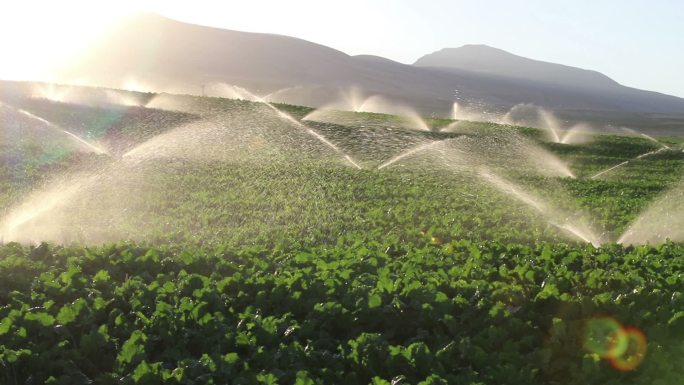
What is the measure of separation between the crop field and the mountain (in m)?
67.7

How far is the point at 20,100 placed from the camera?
A: 1243 inches

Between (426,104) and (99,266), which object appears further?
(426,104)

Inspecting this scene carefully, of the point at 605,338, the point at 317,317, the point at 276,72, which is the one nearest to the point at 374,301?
the point at 317,317

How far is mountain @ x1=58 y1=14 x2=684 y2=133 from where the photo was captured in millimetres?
105650

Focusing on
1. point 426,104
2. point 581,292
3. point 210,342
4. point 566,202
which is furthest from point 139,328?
point 426,104

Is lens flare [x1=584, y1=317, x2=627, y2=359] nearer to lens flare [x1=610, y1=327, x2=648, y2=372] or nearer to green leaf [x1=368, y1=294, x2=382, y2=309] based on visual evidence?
lens flare [x1=610, y1=327, x2=648, y2=372]

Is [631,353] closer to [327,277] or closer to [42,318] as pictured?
[327,277]

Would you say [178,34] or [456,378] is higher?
[178,34]

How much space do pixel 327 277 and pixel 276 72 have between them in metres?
134

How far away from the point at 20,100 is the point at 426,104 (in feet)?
242

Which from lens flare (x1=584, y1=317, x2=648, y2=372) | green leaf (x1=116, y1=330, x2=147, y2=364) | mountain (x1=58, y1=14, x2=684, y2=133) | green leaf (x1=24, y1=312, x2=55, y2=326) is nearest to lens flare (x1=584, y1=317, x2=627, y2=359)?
lens flare (x1=584, y1=317, x2=648, y2=372)

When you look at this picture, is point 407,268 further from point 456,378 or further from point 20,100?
point 20,100

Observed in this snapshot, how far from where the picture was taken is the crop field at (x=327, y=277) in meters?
6.03

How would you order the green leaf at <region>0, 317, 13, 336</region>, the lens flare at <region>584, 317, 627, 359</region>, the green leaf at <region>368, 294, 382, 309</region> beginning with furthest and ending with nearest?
the green leaf at <region>368, 294, 382, 309</region> → the lens flare at <region>584, 317, 627, 359</region> → the green leaf at <region>0, 317, 13, 336</region>
